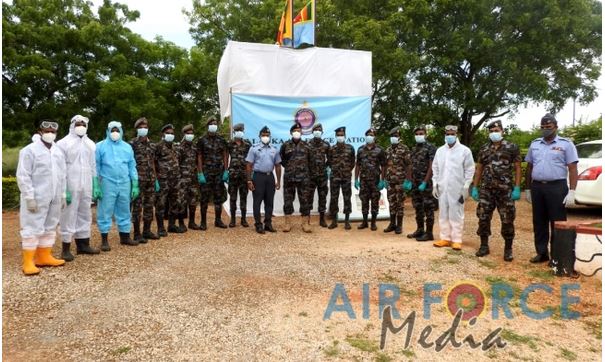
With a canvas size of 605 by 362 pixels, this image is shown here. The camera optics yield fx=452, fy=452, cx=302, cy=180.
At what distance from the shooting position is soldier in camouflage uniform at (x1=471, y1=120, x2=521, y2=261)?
559cm

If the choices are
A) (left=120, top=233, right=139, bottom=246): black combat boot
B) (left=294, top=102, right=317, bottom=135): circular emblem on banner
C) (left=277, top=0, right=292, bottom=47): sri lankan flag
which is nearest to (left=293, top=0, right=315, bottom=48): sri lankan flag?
(left=277, top=0, right=292, bottom=47): sri lankan flag

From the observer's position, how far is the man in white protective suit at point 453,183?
6.10 metres

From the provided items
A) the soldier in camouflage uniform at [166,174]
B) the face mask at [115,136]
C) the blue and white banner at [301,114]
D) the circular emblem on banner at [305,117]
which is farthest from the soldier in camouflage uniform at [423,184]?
the face mask at [115,136]

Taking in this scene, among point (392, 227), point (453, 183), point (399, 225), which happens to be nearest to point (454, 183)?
point (453, 183)

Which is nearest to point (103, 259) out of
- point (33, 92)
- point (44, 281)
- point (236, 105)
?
point (44, 281)

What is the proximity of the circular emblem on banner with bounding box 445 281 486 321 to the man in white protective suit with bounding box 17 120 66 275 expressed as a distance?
13.9ft

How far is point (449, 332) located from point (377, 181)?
4232 millimetres

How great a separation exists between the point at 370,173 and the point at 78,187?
4.34m

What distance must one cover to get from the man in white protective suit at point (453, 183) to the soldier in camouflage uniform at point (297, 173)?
2.20m

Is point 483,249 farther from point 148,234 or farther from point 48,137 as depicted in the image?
point 48,137

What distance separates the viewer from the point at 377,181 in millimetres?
7535

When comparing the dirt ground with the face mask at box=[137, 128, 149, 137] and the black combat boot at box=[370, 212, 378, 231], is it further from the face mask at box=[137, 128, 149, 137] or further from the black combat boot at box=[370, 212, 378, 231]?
the face mask at box=[137, 128, 149, 137]

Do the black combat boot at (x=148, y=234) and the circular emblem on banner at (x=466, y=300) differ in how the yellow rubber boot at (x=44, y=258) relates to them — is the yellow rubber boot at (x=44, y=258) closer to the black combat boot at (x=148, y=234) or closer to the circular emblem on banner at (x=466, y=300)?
the black combat boot at (x=148, y=234)

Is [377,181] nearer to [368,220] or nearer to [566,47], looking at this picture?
[368,220]
